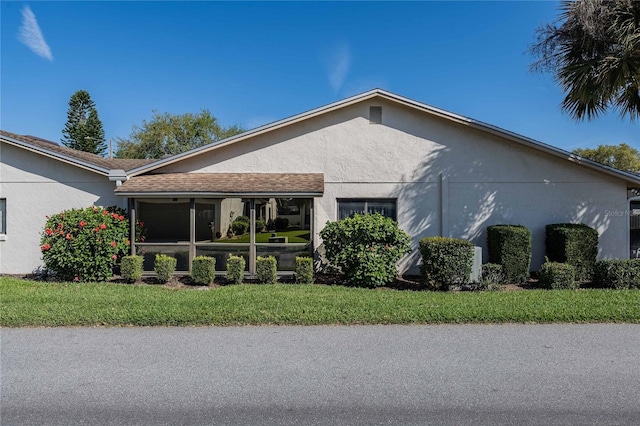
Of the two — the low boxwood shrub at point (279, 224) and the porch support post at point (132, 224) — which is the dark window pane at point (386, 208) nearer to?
the low boxwood shrub at point (279, 224)

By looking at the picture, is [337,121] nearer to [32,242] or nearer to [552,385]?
[552,385]

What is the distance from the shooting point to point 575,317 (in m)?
6.05

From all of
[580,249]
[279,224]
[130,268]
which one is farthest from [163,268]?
[580,249]

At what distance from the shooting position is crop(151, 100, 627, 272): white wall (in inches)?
416

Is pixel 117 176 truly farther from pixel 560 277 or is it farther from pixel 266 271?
pixel 560 277

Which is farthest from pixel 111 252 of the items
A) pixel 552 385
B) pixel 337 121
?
pixel 552 385

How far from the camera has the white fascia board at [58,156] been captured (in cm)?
1042

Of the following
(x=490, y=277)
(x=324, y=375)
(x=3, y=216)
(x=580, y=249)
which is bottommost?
(x=324, y=375)

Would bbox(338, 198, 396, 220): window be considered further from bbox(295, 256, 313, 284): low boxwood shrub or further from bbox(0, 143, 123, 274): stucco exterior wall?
bbox(0, 143, 123, 274): stucco exterior wall

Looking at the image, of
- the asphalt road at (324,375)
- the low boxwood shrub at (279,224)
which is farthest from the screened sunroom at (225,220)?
the asphalt road at (324,375)

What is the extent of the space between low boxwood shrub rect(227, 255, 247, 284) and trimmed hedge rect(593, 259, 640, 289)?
28.9ft

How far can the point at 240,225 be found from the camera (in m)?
10.3

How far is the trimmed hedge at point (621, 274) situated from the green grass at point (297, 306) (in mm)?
541

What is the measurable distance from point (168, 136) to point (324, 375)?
137 ft
